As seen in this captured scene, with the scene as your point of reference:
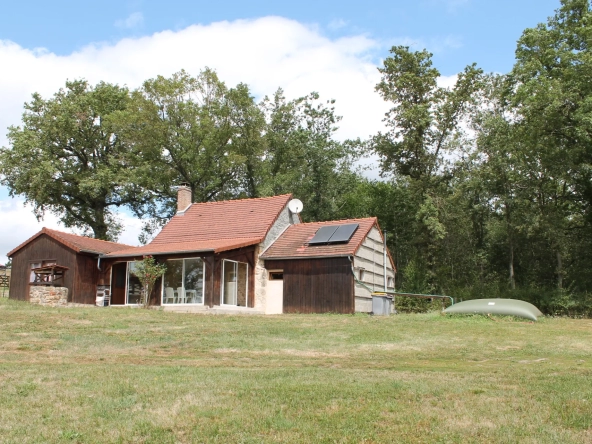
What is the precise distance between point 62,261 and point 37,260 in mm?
1708

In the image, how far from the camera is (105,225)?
38781 mm

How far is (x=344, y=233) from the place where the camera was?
2417 centimetres

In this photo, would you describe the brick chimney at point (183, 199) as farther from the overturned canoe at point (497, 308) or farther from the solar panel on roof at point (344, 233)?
the overturned canoe at point (497, 308)

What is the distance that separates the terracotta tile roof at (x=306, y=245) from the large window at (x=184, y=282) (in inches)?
128

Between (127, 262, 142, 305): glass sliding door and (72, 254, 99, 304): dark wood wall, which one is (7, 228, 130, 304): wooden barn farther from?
(127, 262, 142, 305): glass sliding door

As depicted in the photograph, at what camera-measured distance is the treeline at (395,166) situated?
29.3m

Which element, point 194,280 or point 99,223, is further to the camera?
point 99,223

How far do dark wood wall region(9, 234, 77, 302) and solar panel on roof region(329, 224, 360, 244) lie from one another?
36.9ft

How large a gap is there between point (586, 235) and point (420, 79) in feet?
41.4

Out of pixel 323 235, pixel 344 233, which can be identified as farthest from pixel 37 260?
pixel 344 233

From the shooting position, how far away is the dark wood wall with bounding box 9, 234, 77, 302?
24453 millimetres

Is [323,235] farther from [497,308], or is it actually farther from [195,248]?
[497,308]

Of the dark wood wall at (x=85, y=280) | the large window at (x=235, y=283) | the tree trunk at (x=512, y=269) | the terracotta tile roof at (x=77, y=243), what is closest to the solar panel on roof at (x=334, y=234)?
the large window at (x=235, y=283)

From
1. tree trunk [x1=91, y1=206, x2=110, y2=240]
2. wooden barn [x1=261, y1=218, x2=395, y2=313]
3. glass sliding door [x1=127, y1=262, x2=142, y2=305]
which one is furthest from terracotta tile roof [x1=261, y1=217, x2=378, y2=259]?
tree trunk [x1=91, y1=206, x2=110, y2=240]
